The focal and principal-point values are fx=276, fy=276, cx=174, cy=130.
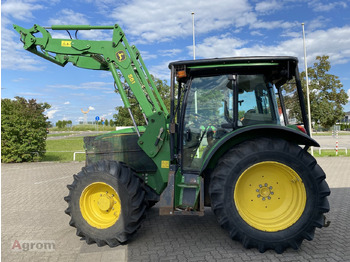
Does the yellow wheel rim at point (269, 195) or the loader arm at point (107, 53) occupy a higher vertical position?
the loader arm at point (107, 53)

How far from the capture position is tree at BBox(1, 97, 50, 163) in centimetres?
1283

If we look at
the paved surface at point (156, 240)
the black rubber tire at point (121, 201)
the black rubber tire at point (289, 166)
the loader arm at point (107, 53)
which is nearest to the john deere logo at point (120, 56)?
the loader arm at point (107, 53)

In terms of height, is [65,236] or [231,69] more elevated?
[231,69]

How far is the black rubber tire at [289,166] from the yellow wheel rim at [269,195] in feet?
0.31

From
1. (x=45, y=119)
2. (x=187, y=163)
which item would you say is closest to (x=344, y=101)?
(x=45, y=119)

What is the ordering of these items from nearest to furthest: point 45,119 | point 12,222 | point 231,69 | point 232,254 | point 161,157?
1. point 232,254
2. point 231,69
3. point 161,157
4. point 12,222
5. point 45,119

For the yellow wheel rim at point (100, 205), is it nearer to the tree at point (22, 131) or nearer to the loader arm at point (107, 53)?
the loader arm at point (107, 53)

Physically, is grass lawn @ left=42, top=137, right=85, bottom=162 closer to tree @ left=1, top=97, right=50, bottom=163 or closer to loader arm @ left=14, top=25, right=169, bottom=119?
tree @ left=1, top=97, right=50, bottom=163

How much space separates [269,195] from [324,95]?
29.1 meters

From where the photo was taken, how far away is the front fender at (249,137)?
11.6 feet

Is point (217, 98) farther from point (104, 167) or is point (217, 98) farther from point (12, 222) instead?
point (12, 222)

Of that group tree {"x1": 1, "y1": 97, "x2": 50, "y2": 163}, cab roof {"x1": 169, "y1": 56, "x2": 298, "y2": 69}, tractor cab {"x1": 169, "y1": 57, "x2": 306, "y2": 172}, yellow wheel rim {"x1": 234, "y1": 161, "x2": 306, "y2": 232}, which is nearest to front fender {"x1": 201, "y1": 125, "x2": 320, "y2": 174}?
tractor cab {"x1": 169, "y1": 57, "x2": 306, "y2": 172}

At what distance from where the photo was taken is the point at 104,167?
13.1ft

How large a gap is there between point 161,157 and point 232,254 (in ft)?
5.40
